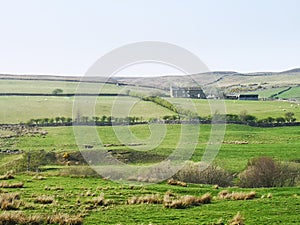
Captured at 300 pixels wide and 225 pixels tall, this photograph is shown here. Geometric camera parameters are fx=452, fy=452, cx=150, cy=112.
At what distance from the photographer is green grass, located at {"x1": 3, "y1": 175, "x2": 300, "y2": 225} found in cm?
1825

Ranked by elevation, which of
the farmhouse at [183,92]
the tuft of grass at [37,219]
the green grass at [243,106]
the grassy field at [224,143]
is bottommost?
the grassy field at [224,143]

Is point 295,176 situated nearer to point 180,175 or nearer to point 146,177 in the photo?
point 180,175

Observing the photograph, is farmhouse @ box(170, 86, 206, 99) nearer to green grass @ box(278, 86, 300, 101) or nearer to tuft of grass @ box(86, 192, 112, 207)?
green grass @ box(278, 86, 300, 101)

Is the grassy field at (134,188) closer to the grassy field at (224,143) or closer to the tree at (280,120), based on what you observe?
the grassy field at (224,143)

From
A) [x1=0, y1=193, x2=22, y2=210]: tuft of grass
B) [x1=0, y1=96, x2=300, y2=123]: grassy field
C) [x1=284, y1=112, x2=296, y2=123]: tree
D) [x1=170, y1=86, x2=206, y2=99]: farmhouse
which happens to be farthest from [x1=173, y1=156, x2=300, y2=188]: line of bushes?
[x1=170, y1=86, x2=206, y2=99]: farmhouse

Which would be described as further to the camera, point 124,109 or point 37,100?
point 37,100

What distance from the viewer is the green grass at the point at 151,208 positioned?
18.2 meters

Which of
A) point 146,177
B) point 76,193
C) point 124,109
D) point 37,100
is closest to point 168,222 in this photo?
point 76,193

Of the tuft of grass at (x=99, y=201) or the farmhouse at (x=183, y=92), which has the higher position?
the farmhouse at (x=183, y=92)

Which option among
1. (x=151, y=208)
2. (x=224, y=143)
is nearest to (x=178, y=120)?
(x=224, y=143)

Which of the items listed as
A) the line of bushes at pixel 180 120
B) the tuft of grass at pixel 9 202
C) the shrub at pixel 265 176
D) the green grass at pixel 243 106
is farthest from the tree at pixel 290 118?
the tuft of grass at pixel 9 202

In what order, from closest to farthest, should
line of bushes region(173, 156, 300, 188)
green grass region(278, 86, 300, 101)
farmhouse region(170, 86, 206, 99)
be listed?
line of bushes region(173, 156, 300, 188), farmhouse region(170, 86, 206, 99), green grass region(278, 86, 300, 101)

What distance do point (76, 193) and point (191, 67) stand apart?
8.88 meters

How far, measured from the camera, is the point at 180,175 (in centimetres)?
3559
